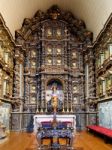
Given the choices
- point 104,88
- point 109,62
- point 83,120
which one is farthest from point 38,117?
point 109,62

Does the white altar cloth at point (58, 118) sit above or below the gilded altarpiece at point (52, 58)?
below

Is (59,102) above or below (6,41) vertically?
below

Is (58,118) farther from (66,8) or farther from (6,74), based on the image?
(66,8)

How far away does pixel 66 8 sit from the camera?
24.9 meters

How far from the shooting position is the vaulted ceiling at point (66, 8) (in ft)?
61.9

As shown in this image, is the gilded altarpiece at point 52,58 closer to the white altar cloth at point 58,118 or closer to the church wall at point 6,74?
the white altar cloth at point 58,118

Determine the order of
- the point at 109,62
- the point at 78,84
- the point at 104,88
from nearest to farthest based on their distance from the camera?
1. the point at 109,62
2. the point at 104,88
3. the point at 78,84

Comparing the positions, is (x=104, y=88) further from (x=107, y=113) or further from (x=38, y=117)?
(x=38, y=117)

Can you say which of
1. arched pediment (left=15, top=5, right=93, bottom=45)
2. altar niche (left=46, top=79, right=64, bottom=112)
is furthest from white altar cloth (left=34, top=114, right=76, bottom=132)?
arched pediment (left=15, top=5, right=93, bottom=45)

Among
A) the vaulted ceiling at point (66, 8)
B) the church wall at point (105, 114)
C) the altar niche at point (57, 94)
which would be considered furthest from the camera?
the altar niche at point (57, 94)

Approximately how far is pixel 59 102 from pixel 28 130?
3.28 m

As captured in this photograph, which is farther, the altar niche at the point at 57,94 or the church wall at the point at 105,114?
the altar niche at the point at 57,94

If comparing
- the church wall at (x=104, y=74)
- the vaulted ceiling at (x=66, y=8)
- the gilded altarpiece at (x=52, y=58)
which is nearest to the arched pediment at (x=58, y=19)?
the gilded altarpiece at (x=52, y=58)

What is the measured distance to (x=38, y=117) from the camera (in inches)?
861
